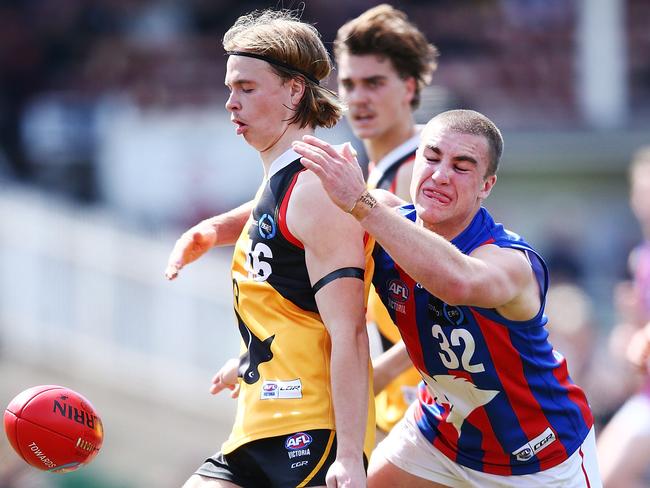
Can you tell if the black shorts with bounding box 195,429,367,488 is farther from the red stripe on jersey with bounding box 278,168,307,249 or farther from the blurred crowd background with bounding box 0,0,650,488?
the blurred crowd background with bounding box 0,0,650,488

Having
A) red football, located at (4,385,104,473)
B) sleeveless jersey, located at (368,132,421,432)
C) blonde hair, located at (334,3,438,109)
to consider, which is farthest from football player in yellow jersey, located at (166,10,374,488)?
blonde hair, located at (334,3,438,109)

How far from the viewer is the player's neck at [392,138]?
19.5 feet

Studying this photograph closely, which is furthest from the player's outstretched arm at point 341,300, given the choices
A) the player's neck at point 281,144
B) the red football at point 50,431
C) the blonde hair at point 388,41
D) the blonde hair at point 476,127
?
the blonde hair at point 388,41

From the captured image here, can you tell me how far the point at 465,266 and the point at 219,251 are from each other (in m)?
10.5

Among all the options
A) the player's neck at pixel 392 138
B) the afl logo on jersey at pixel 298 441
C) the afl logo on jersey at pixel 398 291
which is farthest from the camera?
the player's neck at pixel 392 138

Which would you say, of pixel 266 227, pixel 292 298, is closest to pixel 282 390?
pixel 292 298

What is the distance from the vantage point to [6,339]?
13367 millimetres

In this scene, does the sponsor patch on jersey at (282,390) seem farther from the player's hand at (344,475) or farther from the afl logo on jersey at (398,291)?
the afl logo on jersey at (398,291)

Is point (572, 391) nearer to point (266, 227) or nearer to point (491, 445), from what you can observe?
point (491, 445)

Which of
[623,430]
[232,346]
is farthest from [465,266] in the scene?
[232,346]

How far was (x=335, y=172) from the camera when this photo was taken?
12.8 ft

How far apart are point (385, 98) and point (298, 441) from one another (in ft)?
7.53

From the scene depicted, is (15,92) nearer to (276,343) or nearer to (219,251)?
(219,251)

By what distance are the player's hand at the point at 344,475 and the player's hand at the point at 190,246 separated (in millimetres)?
1192
